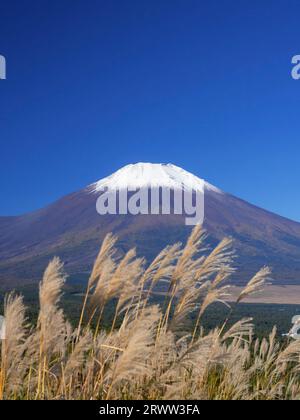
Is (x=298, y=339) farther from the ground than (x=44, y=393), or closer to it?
farther from the ground

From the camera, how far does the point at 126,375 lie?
3.45m

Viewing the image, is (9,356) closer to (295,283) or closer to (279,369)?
(279,369)

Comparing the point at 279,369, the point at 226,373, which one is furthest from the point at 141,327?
the point at 279,369

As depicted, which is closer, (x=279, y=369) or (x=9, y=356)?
(x=9, y=356)

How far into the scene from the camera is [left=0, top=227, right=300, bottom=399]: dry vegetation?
380 centimetres

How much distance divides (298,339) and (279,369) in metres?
0.58

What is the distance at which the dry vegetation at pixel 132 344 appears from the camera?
3.80 m

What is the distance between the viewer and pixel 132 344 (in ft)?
11.0

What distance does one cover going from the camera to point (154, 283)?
455 cm
